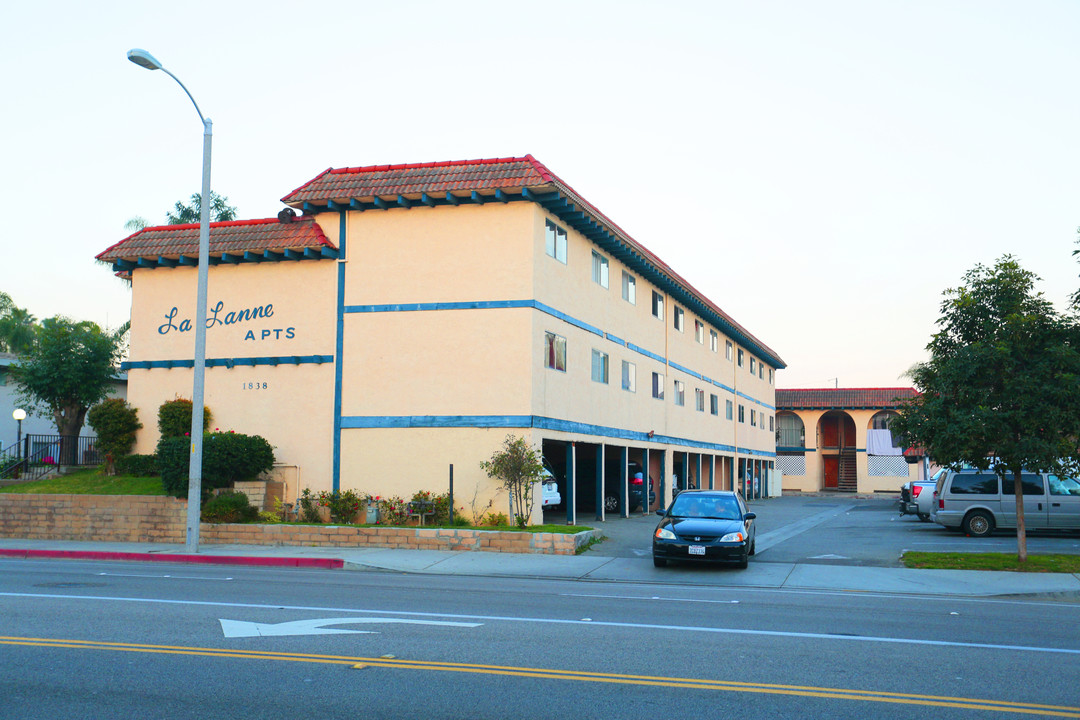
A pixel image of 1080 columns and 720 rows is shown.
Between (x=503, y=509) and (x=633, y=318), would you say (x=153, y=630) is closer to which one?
(x=503, y=509)

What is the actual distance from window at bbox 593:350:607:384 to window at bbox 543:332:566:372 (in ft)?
8.94

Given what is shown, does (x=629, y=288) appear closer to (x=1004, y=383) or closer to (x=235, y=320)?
(x=235, y=320)

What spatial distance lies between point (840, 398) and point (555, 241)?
42.6m

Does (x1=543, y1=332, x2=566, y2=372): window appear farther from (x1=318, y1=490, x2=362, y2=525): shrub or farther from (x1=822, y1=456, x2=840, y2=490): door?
(x1=822, y1=456, x2=840, y2=490): door

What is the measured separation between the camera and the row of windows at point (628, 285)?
24.8 meters

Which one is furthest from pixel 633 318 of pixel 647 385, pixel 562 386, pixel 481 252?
pixel 481 252

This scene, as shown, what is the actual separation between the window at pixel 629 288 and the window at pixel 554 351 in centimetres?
624

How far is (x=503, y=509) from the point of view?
22.8 m

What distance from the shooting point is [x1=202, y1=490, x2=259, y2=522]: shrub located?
861 inches

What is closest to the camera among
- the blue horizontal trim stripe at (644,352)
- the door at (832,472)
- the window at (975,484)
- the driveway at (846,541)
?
the driveway at (846,541)

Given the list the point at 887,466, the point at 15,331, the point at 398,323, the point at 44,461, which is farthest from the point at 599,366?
the point at 15,331

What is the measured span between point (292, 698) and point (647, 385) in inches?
1065

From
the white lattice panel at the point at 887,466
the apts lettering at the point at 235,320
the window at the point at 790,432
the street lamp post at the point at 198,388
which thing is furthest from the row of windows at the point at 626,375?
the window at the point at 790,432

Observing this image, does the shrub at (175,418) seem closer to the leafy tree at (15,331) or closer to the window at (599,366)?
the window at (599,366)
